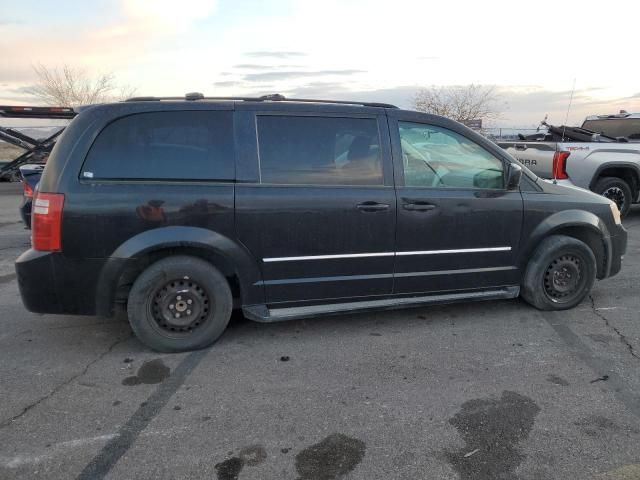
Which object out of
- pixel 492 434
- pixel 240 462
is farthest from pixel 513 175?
pixel 240 462

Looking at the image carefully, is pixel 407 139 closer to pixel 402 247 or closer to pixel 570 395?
pixel 402 247

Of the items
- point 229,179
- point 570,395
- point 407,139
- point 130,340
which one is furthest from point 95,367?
point 570,395

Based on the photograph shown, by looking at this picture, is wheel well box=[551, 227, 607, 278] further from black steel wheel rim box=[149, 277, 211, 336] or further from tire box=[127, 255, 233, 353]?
black steel wheel rim box=[149, 277, 211, 336]

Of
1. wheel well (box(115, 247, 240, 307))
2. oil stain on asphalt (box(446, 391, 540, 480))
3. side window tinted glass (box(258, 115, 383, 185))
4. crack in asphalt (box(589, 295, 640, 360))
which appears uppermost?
side window tinted glass (box(258, 115, 383, 185))

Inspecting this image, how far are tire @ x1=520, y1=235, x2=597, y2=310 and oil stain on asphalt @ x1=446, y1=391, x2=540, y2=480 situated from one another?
1590 mm

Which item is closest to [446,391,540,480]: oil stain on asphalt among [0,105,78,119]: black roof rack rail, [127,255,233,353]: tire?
[127,255,233,353]: tire

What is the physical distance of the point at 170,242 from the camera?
3.55 metres

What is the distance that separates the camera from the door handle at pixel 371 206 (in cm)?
389

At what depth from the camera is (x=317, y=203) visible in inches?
150

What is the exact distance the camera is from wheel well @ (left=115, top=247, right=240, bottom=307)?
362 cm

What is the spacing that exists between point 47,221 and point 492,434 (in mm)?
3102

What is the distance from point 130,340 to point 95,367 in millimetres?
477

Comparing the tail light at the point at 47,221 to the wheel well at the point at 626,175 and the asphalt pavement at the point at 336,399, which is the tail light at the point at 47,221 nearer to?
the asphalt pavement at the point at 336,399

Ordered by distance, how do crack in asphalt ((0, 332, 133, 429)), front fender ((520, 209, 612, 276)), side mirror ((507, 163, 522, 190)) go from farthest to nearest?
1. front fender ((520, 209, 612, 276))
2. side mirror ((507, 163, 522, 190))
3. crack in asphalt ((0, 332, 133, 429))
